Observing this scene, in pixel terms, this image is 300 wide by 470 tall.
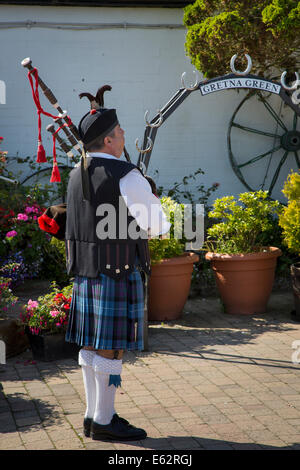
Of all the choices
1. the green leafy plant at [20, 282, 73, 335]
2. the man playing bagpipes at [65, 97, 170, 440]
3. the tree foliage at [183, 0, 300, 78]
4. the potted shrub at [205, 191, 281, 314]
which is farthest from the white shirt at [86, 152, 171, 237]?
the tree foliage at [183, 0, 300, 78]

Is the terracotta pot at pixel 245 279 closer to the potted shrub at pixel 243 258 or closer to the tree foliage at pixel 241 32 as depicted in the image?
the potted shrub at pixel 243 258

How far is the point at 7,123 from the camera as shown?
25.3 feet

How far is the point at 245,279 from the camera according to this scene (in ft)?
20.3

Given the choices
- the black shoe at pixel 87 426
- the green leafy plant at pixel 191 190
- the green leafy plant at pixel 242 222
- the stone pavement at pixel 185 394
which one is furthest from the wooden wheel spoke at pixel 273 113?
the black shoe at pixel 87 426

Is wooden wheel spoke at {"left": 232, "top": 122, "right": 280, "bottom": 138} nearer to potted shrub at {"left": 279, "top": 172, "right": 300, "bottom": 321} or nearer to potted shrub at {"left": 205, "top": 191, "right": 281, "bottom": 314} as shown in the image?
potted shrub at {"left": 205, "top": 191, "right": 281, "bottom": 314}

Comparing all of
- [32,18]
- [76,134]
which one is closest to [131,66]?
[32,18]

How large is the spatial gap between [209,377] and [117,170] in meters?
Result: 1.96

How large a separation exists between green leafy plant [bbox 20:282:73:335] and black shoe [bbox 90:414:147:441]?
1508mm

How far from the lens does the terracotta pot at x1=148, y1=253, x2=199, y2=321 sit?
235 inches

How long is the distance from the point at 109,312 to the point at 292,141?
5.59m

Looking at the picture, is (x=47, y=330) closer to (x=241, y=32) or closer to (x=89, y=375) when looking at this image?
(x=89, y=375)

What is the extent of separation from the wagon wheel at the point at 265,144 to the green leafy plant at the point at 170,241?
2347 millimetres

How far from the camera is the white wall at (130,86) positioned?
768cm
